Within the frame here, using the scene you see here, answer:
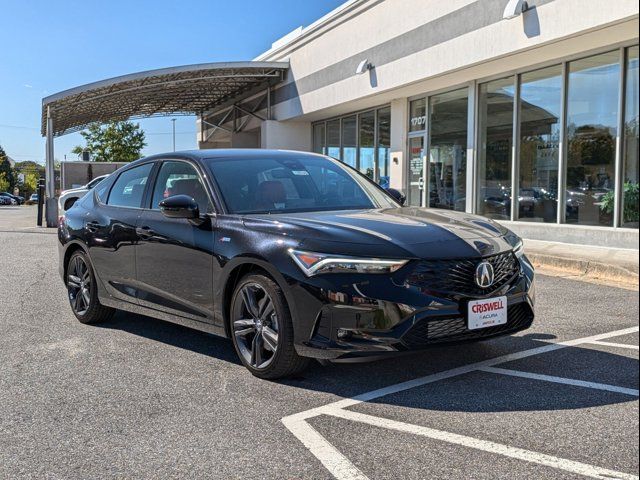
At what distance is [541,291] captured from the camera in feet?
25.0

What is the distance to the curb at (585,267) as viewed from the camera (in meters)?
8.12

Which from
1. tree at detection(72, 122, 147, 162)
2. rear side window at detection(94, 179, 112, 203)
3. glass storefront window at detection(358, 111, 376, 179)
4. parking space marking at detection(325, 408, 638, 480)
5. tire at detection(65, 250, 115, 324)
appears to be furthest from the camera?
tree at detection(72, 122, 147, 162)

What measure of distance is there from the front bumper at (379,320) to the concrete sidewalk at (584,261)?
4658 millimetres

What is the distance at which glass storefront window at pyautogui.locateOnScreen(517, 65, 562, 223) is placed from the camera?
12336mm

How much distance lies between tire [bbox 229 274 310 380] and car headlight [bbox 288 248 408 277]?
28 cm

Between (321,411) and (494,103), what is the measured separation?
11.8 m

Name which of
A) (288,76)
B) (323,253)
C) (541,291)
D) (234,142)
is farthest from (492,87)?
(234,142)

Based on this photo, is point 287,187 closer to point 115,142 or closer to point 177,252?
point 177,252

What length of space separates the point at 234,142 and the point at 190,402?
2729 cm

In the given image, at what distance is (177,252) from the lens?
4.83m

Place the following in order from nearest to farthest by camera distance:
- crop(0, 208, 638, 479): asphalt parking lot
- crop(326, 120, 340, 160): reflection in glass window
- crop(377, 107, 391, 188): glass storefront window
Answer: crop(0, 208, 638, 479): asphalt parking lot
crop(377, 107, 391, 188): glass storefront window
crop(326, 120, 340, 160): reflection in glass window

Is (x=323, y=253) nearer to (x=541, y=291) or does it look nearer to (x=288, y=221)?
(x=288, y=221)

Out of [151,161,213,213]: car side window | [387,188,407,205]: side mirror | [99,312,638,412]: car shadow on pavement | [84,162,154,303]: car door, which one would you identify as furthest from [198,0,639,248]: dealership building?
[84,162,154,303]: car door

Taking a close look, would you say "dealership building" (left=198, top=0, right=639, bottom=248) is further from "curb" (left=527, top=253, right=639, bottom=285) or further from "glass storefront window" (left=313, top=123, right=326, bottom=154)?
"glass storefront window" (left=313, top=123, right=326, bottom=154)
